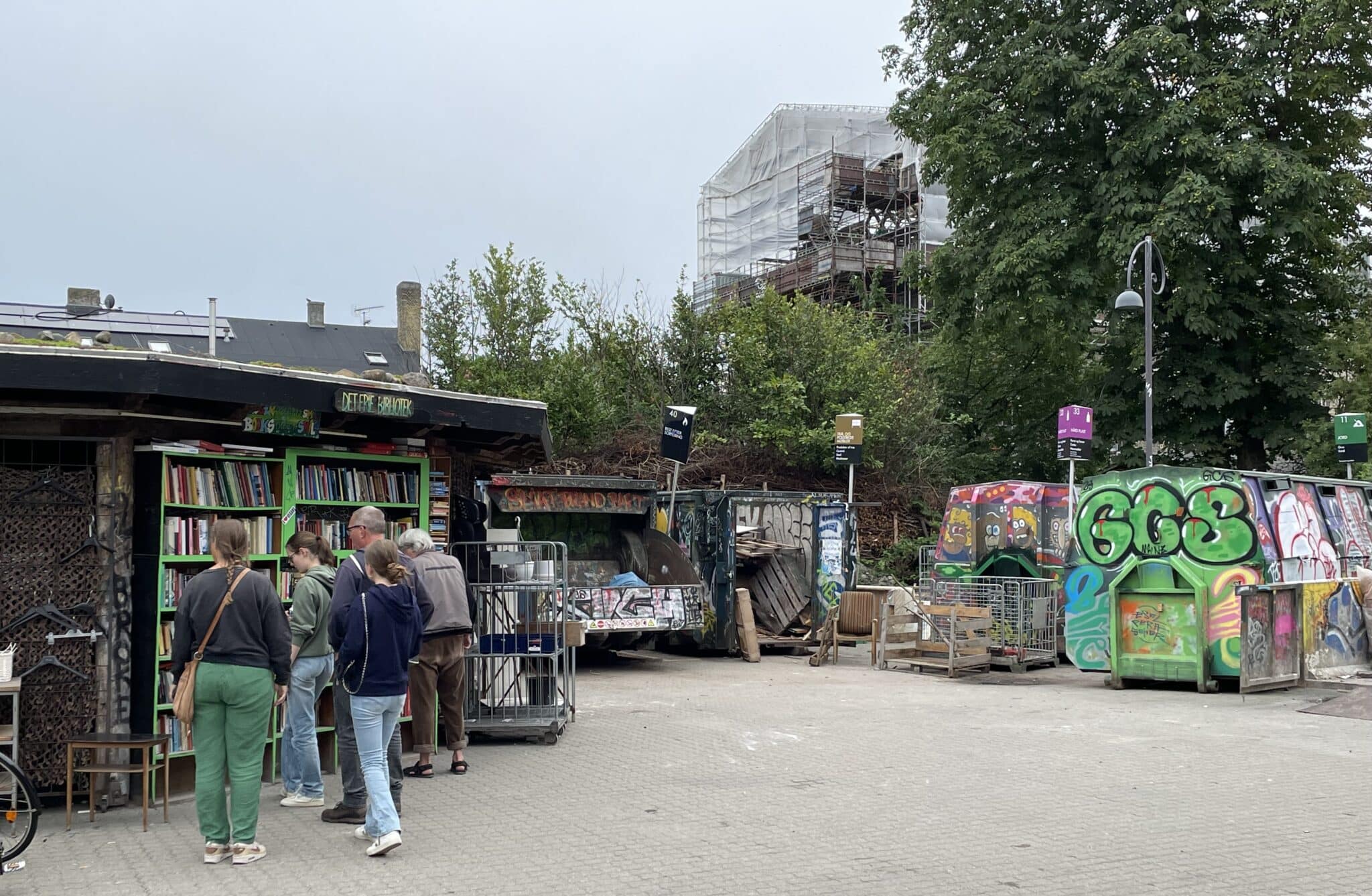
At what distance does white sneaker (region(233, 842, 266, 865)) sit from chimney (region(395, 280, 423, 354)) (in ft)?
132

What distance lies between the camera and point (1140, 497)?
46.0 ft

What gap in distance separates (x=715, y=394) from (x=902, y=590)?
10.0 meters

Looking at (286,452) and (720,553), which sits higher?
(286,452)

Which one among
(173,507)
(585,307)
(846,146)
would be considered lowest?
(173,507)

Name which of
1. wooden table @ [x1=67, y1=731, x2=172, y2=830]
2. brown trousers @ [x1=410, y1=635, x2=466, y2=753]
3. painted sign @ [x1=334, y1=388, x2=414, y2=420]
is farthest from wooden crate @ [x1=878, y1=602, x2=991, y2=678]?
wooden table @ [x1=67, y1=731, x2=172, y2=830]

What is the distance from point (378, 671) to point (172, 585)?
2220 mm

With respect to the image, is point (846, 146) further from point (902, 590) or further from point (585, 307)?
point (902, 590)

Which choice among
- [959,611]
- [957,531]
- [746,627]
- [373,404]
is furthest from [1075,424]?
[373,404]

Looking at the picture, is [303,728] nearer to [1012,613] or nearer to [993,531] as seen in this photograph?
[1012,613]

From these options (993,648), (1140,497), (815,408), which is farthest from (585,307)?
(1140,497)

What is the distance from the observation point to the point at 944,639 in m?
16.0

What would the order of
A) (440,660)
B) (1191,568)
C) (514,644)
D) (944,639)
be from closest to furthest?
(440,660)
(514,644)
(1191,568)
(944,639)

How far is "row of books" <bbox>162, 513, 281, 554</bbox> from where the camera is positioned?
7.92 meters

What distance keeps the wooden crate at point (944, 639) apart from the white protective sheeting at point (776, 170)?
30508 millimetres
